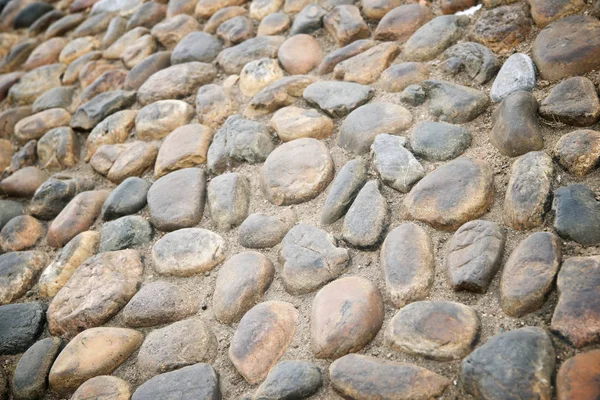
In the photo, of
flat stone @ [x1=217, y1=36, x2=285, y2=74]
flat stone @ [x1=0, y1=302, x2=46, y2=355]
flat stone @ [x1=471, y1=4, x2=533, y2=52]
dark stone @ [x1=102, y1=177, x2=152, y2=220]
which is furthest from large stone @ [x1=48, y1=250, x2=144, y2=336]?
A: flat stone @ [x1=471, y1=4, x2=533, y2=52]

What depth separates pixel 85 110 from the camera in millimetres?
1893

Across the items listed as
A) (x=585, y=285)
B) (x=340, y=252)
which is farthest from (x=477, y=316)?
(x=340, y=252)

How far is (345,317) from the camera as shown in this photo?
3.36ft

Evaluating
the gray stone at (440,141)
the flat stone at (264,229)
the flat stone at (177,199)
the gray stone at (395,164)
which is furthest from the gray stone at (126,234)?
the gray stone at (440,141)

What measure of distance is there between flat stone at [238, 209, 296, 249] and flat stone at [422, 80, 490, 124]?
0.48 m

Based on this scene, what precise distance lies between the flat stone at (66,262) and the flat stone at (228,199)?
37cm

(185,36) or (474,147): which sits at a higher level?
(185,36)

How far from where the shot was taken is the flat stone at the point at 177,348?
110cm

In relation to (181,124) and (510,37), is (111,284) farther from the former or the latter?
(510,37)

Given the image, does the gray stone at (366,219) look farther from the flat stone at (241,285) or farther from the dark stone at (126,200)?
the dark stone at (126,200)

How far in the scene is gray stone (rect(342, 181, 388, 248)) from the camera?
1.16 metres

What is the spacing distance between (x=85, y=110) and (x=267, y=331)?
1261 millimetres

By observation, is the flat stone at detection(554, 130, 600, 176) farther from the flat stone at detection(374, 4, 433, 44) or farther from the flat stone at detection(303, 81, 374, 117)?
the flat stone at detection(374, 4, 433, 44)

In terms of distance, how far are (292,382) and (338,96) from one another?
0.86m
